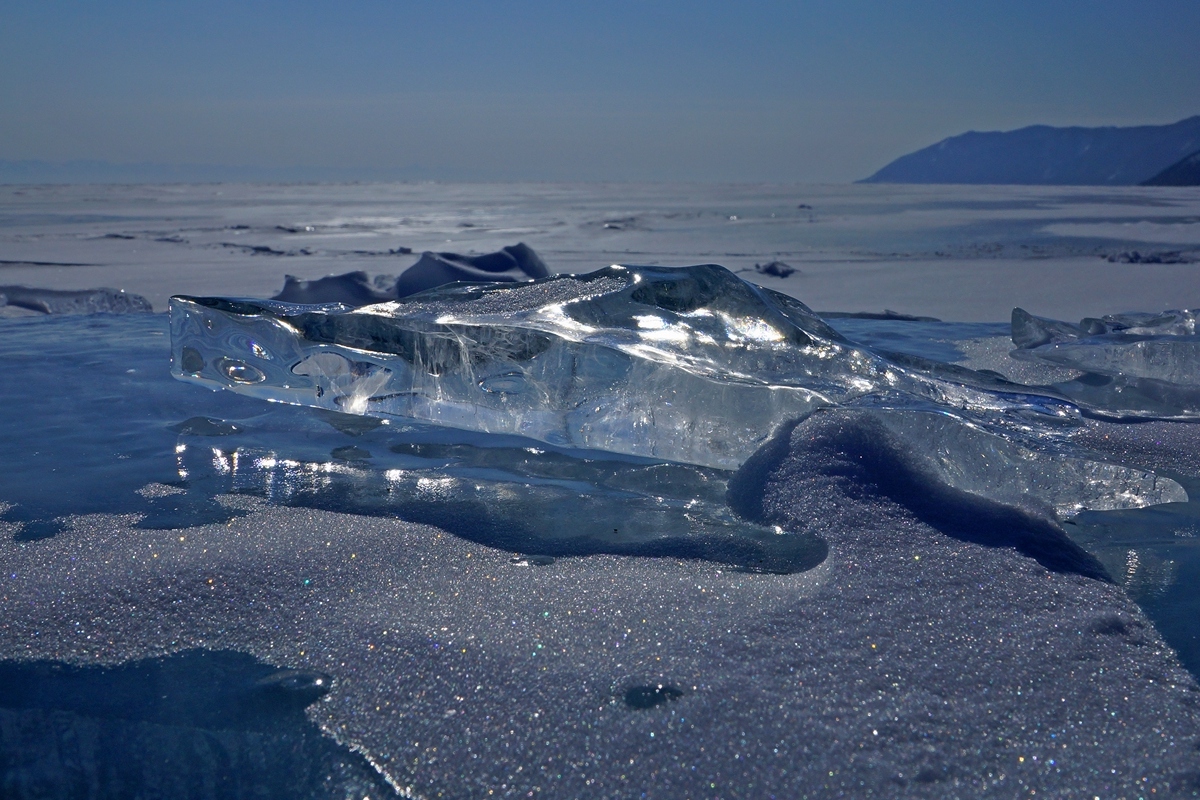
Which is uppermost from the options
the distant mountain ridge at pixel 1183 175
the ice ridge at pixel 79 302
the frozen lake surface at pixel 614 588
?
the distant mountain ridge at pixel 1183 175

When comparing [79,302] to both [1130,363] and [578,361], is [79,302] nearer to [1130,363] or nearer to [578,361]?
[578,361]

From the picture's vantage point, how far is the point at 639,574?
110cm

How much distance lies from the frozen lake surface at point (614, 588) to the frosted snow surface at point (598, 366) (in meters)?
0.02

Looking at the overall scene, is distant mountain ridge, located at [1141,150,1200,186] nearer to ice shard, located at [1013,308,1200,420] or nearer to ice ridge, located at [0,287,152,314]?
ice shard, located at [1013,308,1200,420]

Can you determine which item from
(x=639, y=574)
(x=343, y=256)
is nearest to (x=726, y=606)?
(x=639, y=574)

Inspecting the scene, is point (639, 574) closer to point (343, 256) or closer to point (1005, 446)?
point (1005, 446)

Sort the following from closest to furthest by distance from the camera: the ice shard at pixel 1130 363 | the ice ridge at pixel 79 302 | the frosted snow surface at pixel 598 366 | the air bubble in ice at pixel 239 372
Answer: the frosted snow surface at pixel 598 366 → the air bubble in ice at pixel 239 372 → the ice shard at pixel 1130 363 → the ice ridge at pixel 79 302

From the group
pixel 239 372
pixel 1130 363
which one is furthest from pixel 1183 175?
pixel 239 372

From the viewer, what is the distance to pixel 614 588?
1.05 meters

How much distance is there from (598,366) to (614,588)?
2.42ft

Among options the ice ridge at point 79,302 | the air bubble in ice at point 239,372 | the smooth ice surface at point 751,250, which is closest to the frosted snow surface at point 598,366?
the air bubble in ice at point 239,372

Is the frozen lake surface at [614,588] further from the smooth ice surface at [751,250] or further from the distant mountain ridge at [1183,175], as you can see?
the distant mountain ridge at [1183,175]

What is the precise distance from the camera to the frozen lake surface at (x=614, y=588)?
2.42ft

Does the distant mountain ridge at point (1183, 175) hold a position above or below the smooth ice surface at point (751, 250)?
above
